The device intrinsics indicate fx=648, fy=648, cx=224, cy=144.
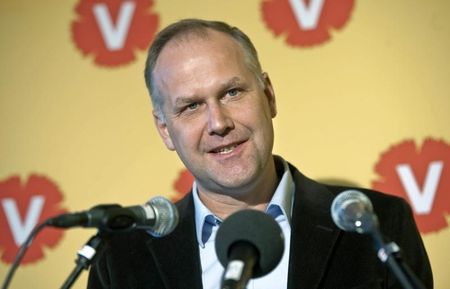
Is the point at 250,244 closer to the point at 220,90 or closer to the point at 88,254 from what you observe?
the point at 88,254

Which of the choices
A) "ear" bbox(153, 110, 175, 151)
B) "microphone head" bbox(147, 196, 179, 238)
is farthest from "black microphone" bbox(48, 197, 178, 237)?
"ear" bbox(153, 110, 175, 151)

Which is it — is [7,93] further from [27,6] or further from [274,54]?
[274,54]

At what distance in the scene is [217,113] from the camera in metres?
1.54

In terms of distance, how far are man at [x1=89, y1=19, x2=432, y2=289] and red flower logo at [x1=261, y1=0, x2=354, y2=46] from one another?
29 cm

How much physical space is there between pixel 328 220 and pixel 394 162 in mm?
358

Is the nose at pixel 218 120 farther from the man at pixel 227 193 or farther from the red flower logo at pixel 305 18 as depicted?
the red flower logo at pixel 305 18

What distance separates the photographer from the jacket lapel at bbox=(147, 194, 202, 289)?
1.62m

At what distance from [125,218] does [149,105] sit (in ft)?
3.22

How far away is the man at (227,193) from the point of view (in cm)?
157

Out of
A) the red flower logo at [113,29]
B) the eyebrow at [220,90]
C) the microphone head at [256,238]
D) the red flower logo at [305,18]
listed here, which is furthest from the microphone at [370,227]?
the red flower logo at [113,29]

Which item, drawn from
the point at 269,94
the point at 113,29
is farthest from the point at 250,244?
the point at 113,29

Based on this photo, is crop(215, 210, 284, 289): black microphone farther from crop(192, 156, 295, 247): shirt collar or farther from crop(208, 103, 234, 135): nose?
crop(192, 156, 295, 247): shirt collar

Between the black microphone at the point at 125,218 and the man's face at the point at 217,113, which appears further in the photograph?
the man's face at the point at 217,113

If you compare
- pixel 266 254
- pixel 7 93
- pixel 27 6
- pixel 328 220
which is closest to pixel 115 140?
pixel 7 93
